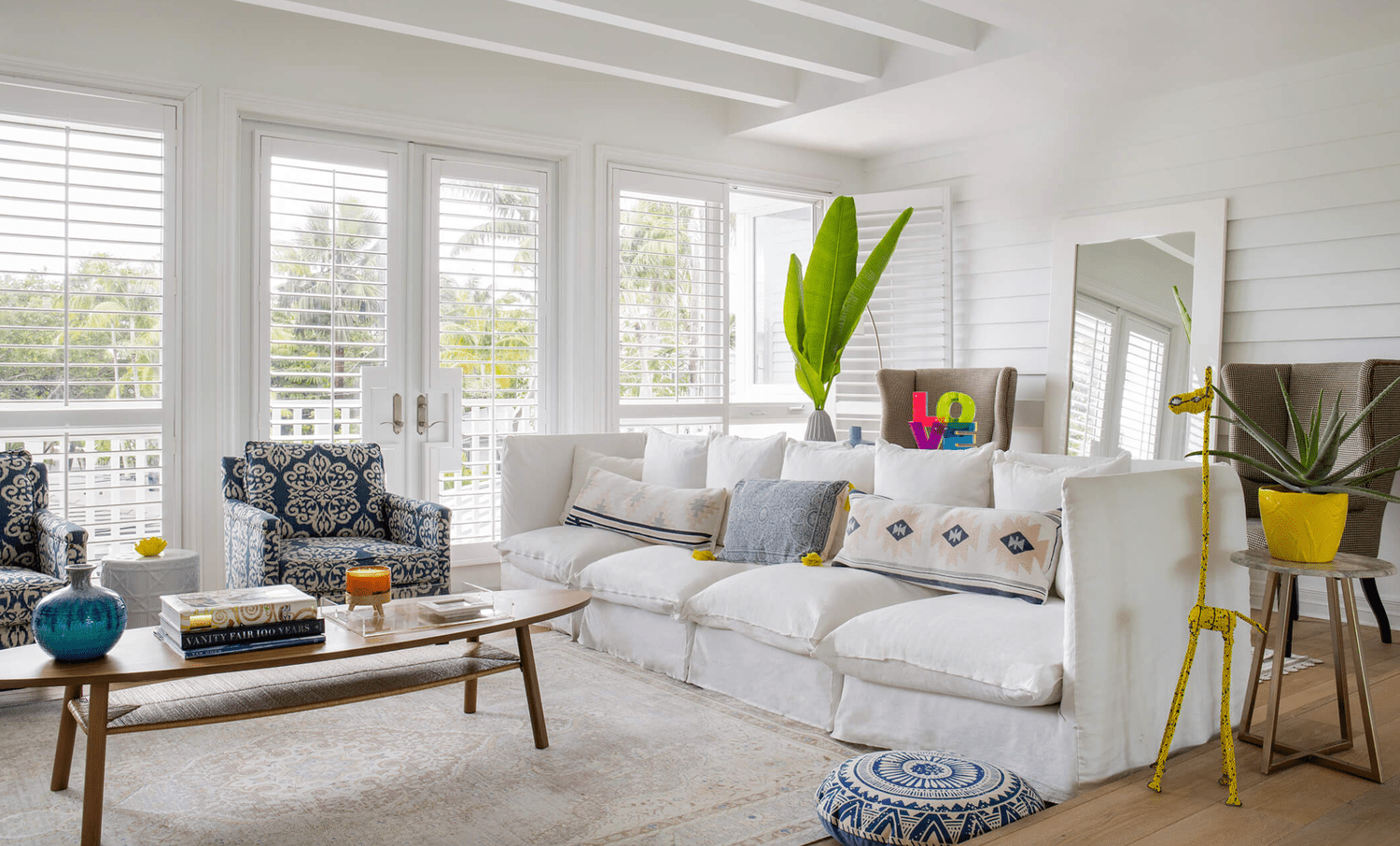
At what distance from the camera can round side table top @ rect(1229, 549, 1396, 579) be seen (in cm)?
217

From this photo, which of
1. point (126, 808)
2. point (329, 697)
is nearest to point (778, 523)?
point (329, 697)

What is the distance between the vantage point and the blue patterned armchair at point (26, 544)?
302 cm

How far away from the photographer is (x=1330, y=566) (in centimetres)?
223

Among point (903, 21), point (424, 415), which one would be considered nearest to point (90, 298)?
point (424, 415)

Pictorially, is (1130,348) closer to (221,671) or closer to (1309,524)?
(1309,524)

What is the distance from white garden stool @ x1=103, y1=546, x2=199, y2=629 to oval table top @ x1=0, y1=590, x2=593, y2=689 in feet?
3.72

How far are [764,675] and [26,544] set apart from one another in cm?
256

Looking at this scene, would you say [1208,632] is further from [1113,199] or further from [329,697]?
[1113,199]

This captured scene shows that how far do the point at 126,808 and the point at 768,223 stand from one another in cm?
567

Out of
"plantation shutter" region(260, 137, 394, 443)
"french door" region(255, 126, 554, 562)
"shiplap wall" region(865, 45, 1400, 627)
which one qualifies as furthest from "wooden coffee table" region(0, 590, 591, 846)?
"shiplap wall" region(865, 45, 1400, 627)

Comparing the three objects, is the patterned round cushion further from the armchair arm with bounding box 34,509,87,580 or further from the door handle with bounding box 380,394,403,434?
the door handle with bounding box 380,394,403,434

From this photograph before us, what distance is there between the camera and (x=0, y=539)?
135 inches

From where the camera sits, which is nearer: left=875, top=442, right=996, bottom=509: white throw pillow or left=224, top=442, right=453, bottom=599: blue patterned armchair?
left=875, top=442, right=996, bottom=509: white throw pillow

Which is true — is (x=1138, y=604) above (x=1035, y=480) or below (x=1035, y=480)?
below
